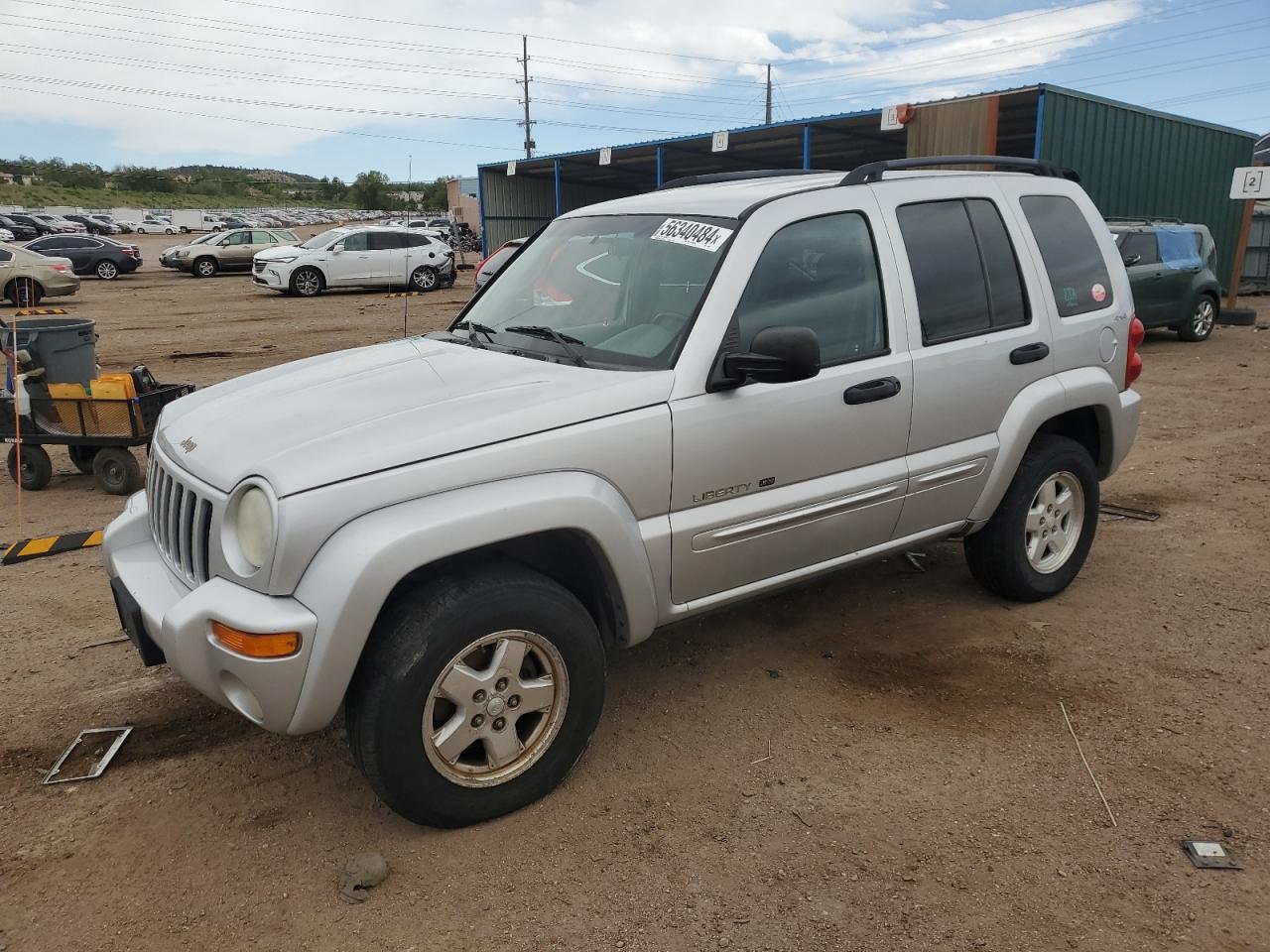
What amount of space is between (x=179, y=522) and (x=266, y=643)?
28.6 inches

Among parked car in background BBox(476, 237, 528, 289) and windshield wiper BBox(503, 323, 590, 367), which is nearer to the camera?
windshield wiper BBox(503, 323, 590, 367)

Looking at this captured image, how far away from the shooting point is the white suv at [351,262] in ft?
75.3

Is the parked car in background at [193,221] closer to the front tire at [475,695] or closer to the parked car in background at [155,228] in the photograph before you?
A: the parked car in background at [155,228]

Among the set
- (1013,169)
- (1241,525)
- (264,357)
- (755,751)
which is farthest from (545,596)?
(264,357)

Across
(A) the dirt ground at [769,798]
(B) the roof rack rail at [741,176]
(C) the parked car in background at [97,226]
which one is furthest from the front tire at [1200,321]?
(C) the parked car in background at [97,226]

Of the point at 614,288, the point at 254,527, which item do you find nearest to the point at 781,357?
the point at 614,288

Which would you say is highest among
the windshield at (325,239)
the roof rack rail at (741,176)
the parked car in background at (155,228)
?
Result: the parked car in background at (155,228)

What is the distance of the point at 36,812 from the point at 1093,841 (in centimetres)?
331

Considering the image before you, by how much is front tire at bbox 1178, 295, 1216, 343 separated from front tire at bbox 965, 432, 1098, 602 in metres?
11.2

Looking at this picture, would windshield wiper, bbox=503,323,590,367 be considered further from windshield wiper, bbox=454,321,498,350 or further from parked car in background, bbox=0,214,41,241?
parked car in background, bbox=0,214,41,241

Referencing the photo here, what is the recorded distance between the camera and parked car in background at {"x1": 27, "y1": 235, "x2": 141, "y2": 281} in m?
28.0

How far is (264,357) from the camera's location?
12992mm

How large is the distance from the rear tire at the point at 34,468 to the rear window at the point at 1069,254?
6.57 metres

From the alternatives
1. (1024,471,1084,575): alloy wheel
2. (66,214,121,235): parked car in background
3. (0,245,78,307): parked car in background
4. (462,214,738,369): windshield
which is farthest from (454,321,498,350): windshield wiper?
(66,214,121,235): parked car in background
